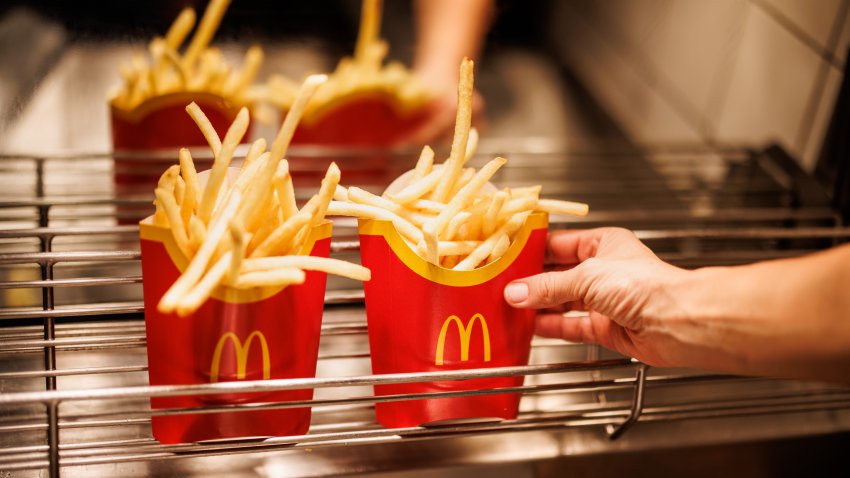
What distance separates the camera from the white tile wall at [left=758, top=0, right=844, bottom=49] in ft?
4.76

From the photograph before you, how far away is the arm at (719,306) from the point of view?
689 mm

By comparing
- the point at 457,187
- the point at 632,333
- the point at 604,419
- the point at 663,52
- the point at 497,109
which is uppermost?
the point at 663,52

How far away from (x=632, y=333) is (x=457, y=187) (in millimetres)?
256

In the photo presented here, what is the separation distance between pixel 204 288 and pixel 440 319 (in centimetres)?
26

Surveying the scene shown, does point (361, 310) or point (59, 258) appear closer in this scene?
point (59, 258)

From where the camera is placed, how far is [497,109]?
1902mm

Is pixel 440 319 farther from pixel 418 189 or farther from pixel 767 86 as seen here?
pixel 767 86

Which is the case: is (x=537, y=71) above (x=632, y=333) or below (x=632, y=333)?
above

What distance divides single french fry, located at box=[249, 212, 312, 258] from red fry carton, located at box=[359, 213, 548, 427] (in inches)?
4.2

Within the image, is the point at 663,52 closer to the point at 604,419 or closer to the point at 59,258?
the point at 604,419

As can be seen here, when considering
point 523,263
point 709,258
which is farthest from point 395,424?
point 709,258

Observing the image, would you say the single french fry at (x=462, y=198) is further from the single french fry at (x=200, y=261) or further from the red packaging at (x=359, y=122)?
the red packaging at (x=359, y=122)

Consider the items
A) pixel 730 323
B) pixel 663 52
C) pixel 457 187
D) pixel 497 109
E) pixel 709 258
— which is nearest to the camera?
pixel 730 323

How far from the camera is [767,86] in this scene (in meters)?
1.66
